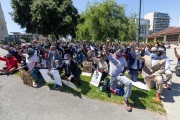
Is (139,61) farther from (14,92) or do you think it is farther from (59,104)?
(14,92)

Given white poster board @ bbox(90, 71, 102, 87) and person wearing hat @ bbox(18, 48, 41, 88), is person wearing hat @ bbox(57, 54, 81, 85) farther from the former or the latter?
person wearing hat @ bbox(18, 48, 41, 88)

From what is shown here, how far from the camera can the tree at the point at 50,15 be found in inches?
1045

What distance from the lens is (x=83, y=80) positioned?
7.75m

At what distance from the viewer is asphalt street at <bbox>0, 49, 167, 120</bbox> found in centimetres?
474

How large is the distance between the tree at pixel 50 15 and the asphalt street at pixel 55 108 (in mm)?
22337

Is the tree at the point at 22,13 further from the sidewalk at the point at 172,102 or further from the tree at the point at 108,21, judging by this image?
the sidewalk at the point at 172,102

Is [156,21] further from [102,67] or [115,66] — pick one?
[115,66]

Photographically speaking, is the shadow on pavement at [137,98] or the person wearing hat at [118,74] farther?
the shadow on pavement at [137,98]

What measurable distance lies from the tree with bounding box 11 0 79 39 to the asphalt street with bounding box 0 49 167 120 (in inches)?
879

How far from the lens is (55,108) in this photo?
17.0 feet

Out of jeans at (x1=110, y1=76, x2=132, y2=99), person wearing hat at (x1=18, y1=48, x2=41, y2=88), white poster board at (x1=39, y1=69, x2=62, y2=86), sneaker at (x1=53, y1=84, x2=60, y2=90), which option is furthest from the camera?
person wearing hat at (x1=18, y1=48, x2=41, y2=88)

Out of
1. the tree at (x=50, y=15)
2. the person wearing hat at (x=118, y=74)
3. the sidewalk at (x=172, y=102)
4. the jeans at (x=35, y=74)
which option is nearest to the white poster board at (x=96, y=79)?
the person wearing hat at (x=118, y=74)

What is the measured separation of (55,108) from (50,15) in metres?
24.9

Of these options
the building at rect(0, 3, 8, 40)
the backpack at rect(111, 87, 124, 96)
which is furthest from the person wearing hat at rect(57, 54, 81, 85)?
the building at rect(0, 3, 8, 40)
